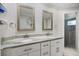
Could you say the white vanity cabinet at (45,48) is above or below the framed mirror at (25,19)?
below

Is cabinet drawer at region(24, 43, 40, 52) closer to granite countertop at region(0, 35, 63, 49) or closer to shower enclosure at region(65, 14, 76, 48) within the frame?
granite countertop at region(0, 35, 63, 49)

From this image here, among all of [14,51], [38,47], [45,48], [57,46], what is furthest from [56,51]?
[14,51]

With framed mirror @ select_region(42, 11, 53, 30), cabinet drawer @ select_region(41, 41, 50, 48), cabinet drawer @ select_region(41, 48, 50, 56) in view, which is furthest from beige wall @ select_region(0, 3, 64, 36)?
cabinet drawer @ select_region(41, 48, 50, 56)

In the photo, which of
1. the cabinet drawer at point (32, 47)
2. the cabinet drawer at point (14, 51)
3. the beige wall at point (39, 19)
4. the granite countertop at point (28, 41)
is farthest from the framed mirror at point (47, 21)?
the cabinet drawer at point (14, 51)

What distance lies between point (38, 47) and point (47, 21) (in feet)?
1.45

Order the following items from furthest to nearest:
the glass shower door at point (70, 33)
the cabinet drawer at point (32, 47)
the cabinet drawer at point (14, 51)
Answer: the glass shower door at point (70, 33) → the cabinet drawer at point (32, 47) → the cabinet drawer at point (14, 51)

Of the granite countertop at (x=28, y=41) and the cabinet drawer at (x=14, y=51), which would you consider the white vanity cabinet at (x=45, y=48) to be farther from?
the cabinet drawer at (x=14, y=51)

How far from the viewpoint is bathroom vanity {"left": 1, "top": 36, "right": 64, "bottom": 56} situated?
1643 millimetres

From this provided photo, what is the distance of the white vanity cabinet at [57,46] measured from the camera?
6.10 ft

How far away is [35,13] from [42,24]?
0.68 feet

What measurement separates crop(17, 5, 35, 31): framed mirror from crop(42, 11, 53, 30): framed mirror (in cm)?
18

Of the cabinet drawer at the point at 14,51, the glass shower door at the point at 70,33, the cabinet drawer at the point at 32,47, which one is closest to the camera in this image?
the cabinet drawer at the point at 14,51

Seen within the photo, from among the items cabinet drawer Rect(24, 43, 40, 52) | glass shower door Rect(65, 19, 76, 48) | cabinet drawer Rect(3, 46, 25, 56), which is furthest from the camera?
glass shower door Rect(65, 19, 76, 48)

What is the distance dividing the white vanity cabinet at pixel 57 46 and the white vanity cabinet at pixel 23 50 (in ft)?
0.82
